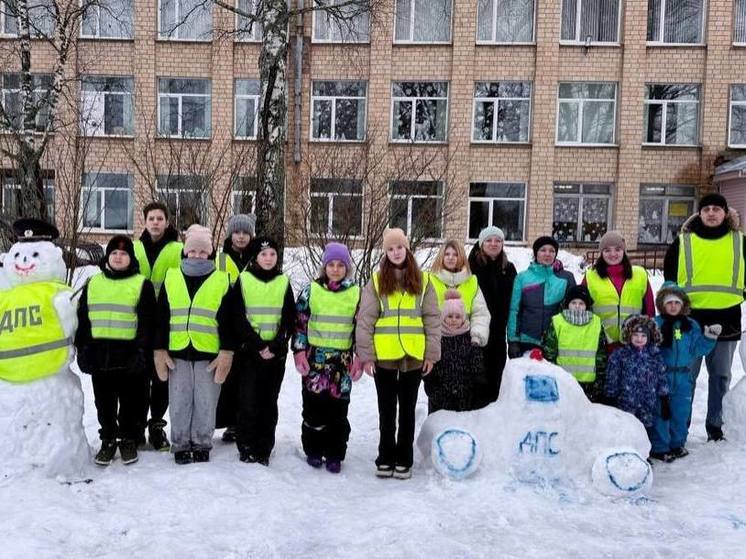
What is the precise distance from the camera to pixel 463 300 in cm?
475

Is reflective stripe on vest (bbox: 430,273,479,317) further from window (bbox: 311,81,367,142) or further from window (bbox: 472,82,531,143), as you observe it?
window (bbox: 311,81,367,142)

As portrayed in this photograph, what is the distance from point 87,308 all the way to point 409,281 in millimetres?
2072

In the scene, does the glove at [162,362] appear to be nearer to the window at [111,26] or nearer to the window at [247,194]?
the window at [247,194]

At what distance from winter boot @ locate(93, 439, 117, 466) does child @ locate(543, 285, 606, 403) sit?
118 inches

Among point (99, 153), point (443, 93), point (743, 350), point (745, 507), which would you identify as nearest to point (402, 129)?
point (443, 93)

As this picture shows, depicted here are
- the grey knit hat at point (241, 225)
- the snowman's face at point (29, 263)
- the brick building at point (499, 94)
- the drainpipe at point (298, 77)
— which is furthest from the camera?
the drainpipe at point (298, 77)

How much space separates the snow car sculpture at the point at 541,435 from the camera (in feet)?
13.7

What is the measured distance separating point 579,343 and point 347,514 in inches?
78.6

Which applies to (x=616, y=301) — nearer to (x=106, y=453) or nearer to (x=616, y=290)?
(x=616, y=290)

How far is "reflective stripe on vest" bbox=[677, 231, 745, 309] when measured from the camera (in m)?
4.92

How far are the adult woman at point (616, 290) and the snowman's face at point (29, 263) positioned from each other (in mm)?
3707

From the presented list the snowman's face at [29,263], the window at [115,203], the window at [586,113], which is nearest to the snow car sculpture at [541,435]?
the snowman's face at [29,263]

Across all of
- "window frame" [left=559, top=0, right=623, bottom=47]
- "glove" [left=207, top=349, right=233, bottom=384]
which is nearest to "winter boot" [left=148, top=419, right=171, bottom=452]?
"glove" [left=207, top=349, right=233, bottom=384]

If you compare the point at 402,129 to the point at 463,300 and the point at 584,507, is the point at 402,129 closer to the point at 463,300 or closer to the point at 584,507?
the point at 463,300
